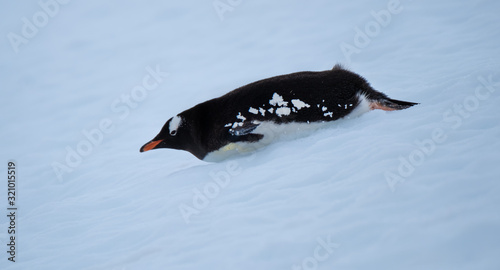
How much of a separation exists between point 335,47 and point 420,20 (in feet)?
6.48

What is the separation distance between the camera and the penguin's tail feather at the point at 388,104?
4332 mm

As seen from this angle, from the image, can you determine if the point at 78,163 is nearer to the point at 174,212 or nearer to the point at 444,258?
the point at 174,212

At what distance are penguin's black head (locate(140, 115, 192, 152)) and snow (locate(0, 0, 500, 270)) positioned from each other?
Result: 1.12 feet

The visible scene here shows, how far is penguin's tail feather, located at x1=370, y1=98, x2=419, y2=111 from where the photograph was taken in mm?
4332

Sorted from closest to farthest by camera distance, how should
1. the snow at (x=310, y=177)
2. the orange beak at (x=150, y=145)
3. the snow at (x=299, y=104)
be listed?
the snow at (x=310, y=177)
the snow at (x=299, y=104)
the orange beak at (x=150, y=145)

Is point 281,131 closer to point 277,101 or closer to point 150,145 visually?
point 277,101

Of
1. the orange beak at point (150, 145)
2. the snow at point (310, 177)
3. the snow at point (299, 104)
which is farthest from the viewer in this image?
the orange beak at point (150, 145)

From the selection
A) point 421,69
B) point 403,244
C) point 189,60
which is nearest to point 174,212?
point 403,244

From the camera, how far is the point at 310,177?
329 centimetres

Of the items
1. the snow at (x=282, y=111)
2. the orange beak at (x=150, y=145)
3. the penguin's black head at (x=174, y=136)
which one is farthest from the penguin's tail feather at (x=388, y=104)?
the orange beak at (x=150, y=145)

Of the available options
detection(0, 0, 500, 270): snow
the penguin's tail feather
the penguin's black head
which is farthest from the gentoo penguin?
the penguin's black head

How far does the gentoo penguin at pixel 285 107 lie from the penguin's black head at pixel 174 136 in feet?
1.00

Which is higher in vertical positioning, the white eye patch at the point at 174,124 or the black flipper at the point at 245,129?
the white eye patch at the point at 174,124

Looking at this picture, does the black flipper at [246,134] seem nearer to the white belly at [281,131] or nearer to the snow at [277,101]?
the white belly at [281,131]
